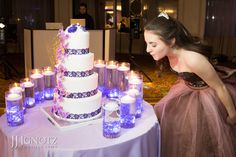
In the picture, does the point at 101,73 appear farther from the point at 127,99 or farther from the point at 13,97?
the point at 13,97

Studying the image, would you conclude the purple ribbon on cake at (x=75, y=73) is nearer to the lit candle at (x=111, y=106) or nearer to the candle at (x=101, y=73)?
the lit candle at (x=111, y=106)

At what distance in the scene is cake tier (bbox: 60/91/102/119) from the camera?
1759mm

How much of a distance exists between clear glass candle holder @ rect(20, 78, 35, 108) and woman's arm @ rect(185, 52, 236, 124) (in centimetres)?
98

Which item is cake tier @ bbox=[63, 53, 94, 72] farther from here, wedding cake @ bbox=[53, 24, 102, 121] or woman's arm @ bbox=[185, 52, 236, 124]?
woman's arm @ bbox=[185, 52, 236, 124]

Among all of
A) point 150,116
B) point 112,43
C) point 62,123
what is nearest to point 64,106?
point 62,123

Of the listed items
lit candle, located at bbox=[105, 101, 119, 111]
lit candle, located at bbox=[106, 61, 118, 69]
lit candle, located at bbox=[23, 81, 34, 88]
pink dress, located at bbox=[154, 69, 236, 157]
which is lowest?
pink dress, located at bbox=[154, 69, 236, 157]

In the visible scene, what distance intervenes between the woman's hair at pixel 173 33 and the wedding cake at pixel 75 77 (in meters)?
0.41

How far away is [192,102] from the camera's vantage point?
78.8 inches

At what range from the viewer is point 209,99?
6.45 feet

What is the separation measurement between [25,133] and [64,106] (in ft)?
0.84

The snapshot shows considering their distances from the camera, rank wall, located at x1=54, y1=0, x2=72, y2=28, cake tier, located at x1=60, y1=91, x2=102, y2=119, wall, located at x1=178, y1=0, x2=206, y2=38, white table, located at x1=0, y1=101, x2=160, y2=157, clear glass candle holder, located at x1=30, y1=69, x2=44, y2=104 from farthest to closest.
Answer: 1. wall, located at x1=54, y1=0, x2=72, y2=28
2. wall, located at x1=178, y1=0, x2=206, y2=38
3. clear glass candle holder, located at x1=30, y1=69, x2=44, y2=104
4. cake tier, located at x1=60, y1=91, x2=102, y2=119
5. white table, located at x1=0, y1=101, x2=160, y2=157

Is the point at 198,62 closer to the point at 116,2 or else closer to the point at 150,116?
the point at 150,116

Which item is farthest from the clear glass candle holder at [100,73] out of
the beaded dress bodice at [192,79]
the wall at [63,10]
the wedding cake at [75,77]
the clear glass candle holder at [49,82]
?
the wall at [63,10]

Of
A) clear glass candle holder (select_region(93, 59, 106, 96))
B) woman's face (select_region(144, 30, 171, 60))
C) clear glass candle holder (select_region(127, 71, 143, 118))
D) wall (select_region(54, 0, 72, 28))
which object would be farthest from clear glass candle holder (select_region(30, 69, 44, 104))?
wall (select_region(54, 0, 72, 28))
